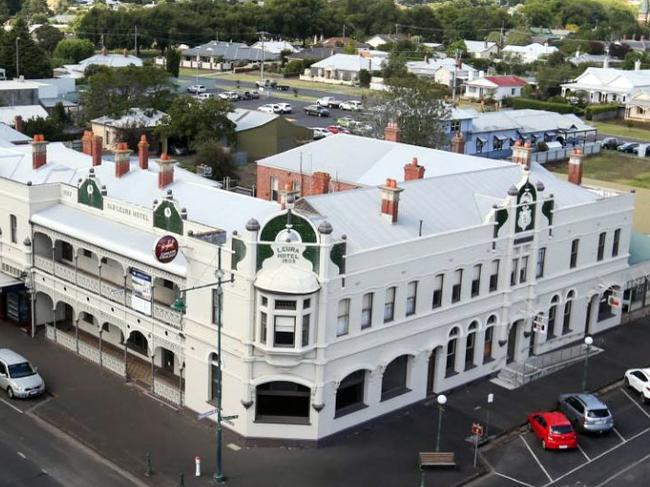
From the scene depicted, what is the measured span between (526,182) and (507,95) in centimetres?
11256

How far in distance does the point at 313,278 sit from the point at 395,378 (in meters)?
8.13

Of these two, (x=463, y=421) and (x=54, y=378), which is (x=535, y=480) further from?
(x=54, y=378)

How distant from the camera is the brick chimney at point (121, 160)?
51.9 meters

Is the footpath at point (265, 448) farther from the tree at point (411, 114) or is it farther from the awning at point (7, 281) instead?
the tree at point (411, 114)

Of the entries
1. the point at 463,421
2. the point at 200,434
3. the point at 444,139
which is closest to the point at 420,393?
the point at 463,421

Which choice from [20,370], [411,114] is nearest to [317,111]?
[411,114]

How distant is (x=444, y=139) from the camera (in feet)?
286

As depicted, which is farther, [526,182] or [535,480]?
[526,182]

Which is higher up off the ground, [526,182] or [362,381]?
[526,182]

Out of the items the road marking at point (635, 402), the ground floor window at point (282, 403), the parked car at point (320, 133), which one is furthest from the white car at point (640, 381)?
the parked car at point (320, 133)

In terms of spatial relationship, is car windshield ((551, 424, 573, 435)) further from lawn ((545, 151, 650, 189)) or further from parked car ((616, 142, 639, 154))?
parked car ((616, 142, 639, 154))

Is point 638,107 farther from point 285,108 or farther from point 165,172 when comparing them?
point 165,172

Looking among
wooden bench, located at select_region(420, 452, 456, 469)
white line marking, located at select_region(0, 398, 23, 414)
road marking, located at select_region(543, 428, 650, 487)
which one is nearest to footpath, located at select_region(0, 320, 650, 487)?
wooden bench, located at select_region(420, 452, 456, 469)

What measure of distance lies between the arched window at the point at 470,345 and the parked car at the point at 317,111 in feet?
293
